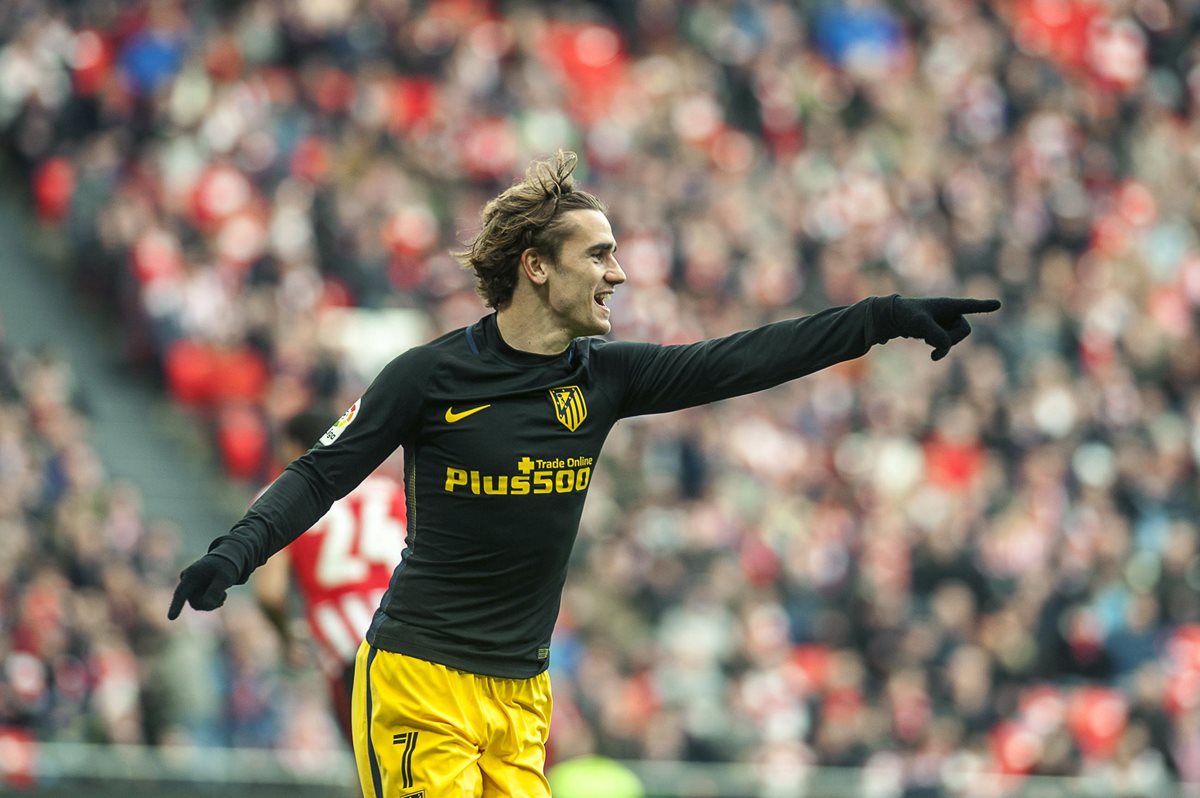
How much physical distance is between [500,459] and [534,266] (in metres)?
0.58

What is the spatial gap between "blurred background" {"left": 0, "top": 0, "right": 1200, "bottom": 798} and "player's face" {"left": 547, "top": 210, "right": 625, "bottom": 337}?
586cm

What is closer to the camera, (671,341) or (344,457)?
(344,457)

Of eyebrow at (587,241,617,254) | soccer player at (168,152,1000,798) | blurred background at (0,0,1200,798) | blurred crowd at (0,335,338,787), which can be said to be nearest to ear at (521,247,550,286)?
soccer player at (168,152,1000,798)

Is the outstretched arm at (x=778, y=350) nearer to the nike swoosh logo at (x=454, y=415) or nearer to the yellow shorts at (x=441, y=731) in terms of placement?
the nike swoosh logo at (x=454, y=415)

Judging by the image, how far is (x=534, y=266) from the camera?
19.9ft

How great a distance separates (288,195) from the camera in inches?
645

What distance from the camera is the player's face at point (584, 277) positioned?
599 centimetres

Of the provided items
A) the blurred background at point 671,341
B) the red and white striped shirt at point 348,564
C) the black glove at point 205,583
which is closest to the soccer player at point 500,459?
the black glove at point 205,583

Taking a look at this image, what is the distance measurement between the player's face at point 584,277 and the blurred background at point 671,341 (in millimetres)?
5863

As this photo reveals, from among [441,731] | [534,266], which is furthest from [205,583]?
[534,266]

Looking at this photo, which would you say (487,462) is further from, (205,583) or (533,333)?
(205,583)

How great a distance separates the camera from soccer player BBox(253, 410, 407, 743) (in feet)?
26.8

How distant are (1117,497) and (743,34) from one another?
6405 mm

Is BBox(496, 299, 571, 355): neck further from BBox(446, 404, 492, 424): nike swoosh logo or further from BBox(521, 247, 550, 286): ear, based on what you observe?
BBox(446, 404, 492, 424): nike swoosh logo
